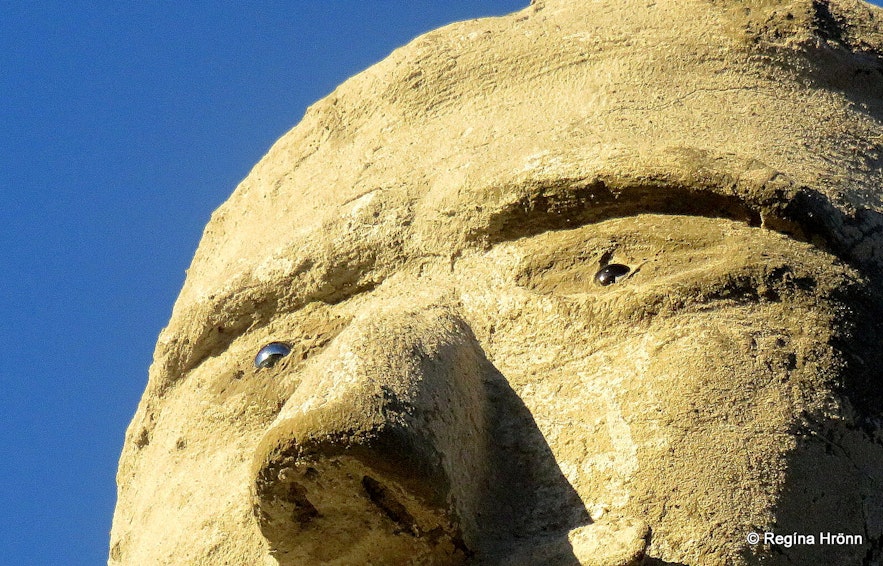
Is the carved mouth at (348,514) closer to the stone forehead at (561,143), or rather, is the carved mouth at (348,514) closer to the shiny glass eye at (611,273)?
the shiny glass eye at (611,273)

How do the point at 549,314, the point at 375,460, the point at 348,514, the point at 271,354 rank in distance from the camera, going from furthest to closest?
1. the point at 271,354
2. the point at 549,314
3. the point at 348,514
4. the point at 375,460

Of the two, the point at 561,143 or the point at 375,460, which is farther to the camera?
the point at 561,143

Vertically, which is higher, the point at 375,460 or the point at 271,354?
the point at 271,354

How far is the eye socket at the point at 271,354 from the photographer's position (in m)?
3.34

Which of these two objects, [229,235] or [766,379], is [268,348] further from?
[766,379]

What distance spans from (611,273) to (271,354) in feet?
2.39

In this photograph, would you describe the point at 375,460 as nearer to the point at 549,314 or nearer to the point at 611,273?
the point at 549,314

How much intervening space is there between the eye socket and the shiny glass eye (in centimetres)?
67

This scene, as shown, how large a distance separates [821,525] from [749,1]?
153 centimetres

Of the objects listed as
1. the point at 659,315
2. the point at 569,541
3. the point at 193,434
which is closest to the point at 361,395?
the point at 569,541

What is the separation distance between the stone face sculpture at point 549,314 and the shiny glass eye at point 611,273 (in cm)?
2

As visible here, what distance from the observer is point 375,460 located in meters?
2.51

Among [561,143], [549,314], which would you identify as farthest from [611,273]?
[561,143]

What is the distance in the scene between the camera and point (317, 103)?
404 centimetres
